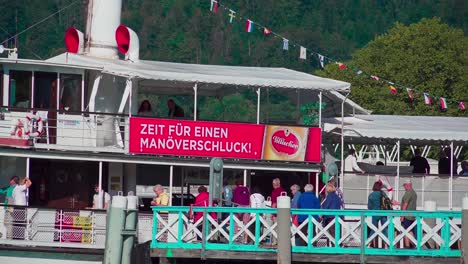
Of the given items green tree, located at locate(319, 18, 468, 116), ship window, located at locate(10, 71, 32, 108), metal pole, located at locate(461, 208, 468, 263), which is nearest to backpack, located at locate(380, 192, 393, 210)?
metal pole, located at locate(461, 208, 468, 263)

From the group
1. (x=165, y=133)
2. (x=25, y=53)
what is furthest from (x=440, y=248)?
(x=25, y=53)

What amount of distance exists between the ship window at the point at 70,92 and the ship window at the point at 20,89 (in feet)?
2.62

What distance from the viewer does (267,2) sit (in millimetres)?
179125

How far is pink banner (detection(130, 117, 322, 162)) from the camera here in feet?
110

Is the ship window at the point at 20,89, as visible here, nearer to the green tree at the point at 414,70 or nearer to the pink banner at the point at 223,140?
the pink banner at the point at 223,140

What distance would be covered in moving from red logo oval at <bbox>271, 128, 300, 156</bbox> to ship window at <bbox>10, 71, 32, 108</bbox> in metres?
5.92

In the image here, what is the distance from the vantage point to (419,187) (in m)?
36.8

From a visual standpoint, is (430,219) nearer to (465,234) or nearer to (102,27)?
(465,234)

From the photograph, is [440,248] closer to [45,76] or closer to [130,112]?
[130,112]

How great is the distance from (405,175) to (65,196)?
28.7 feet

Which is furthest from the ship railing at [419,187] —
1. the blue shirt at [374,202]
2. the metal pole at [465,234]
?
the metal pole at [465,234]

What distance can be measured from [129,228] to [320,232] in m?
3.66

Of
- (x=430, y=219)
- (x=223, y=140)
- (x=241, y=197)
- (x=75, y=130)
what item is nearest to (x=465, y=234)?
(x=430, y=219)

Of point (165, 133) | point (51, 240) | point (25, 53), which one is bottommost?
point (51, 240)
